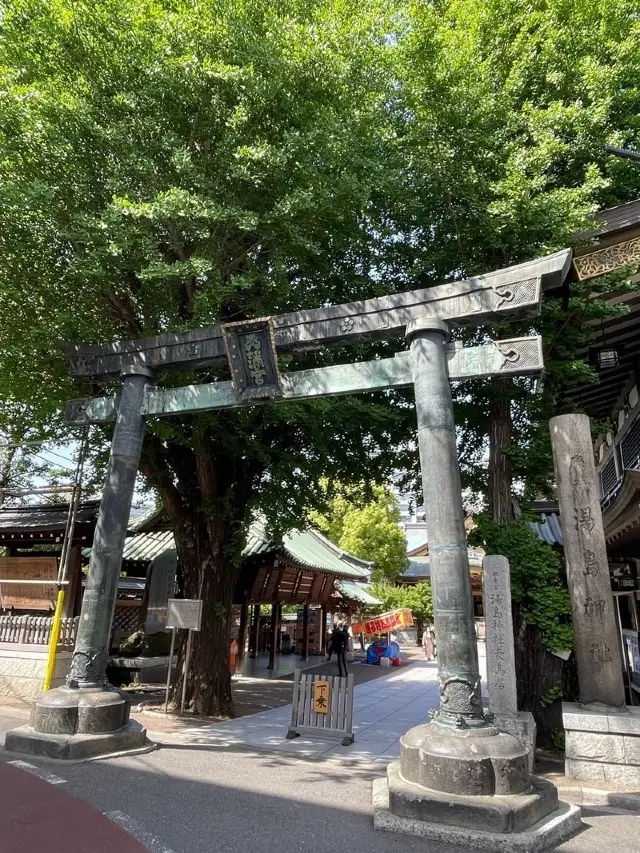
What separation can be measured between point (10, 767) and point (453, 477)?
5803 millimetres

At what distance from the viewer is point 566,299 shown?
9.42 metres

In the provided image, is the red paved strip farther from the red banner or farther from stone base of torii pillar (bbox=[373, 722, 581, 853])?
the red banner

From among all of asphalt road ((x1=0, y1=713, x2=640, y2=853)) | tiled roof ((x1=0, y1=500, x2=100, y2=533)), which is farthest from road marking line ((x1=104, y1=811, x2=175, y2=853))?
tiled roof ((x1=0, y1=500, x2=100, y2=533))

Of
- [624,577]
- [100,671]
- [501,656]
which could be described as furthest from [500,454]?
[100,671]

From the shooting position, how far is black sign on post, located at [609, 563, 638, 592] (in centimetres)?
1049

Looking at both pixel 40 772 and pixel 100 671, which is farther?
pixel 100 671

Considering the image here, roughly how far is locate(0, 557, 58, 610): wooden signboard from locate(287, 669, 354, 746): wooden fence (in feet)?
23.5

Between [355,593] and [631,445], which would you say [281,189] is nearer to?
[631,445]

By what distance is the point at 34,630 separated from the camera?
11.8 m

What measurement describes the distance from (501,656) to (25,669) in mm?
9760

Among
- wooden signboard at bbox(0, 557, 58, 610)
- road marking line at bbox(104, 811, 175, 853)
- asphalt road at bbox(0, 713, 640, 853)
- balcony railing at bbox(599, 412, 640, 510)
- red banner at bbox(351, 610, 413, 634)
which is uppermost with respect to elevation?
balcony railing at bbox(599, 412, 640, 510)

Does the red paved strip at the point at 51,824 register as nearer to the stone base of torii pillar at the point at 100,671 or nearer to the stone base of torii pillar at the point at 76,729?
the stone base of torii pillar at the point at 76,729

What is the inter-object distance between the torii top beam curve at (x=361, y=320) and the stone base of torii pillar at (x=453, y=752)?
771 mm

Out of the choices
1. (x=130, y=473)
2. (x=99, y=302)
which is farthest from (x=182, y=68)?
(x=130, y=473)
